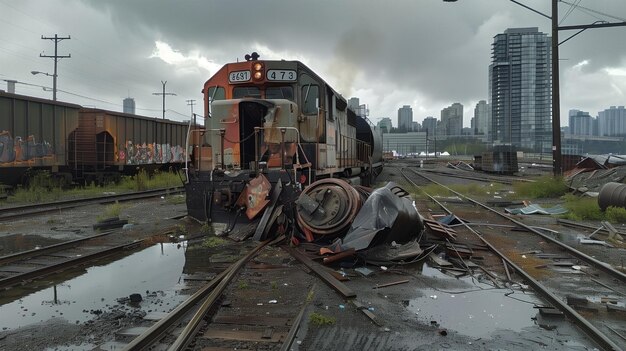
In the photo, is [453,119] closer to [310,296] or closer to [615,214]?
[615,214]

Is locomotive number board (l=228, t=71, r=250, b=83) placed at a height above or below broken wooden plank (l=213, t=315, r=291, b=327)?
above

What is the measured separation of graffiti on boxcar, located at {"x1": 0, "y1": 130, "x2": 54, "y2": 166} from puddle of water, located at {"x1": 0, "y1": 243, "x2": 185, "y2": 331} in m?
12.8

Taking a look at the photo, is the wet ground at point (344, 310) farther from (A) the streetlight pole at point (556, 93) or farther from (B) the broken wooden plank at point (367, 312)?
(A) the streetlight pole at point (556, 93)

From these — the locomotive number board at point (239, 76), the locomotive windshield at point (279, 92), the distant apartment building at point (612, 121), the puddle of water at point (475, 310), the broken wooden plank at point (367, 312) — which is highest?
the distant apartment building at point (612, 121)

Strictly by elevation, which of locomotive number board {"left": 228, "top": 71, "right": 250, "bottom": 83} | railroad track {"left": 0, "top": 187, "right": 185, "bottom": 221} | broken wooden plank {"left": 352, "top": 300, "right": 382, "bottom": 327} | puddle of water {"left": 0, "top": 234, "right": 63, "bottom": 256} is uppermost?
locomotive number board {"left": 228, "top": 71, "right": 250, "bottom": 83}

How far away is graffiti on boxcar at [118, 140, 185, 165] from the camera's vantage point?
23.8m

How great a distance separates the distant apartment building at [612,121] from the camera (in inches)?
2532

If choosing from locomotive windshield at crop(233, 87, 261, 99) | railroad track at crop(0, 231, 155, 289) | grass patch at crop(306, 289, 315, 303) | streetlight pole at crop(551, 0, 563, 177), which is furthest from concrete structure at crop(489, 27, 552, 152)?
grass patch at crop(306, 289, 315, 303)

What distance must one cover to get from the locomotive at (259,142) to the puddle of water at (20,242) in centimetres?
282

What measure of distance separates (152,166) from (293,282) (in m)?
22.7

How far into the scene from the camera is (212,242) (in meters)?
8.22

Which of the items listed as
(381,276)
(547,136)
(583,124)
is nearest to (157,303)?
(381,276)

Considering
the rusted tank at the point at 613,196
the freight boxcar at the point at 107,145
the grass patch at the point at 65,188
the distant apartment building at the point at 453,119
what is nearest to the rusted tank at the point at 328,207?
the rusted tank at the point at 613,196

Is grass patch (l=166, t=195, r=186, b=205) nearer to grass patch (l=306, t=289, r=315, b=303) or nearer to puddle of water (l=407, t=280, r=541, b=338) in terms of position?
grass patch (l=306, t=289, r=315, b=303)
